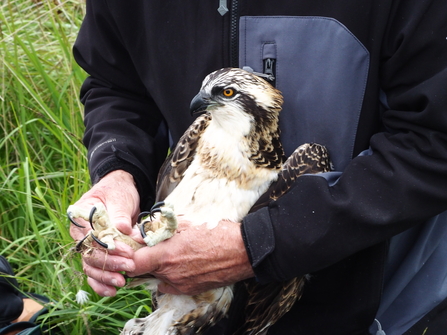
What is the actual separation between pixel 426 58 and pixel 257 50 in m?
0.71

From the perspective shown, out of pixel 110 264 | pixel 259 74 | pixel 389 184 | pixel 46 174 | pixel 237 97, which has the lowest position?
pixel 46 174

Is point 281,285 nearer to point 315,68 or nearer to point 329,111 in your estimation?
point 329,111

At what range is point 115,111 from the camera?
329cm

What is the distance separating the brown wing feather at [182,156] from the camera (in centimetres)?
301

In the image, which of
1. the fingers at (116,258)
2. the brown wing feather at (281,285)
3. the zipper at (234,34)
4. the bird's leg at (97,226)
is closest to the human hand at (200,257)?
the fingers at (116,258)

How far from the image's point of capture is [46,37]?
580 cm

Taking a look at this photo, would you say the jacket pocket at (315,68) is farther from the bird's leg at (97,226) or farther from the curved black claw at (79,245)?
the curved black claw at (79,245)

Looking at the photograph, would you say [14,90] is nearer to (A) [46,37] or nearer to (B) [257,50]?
(A) [46,37]

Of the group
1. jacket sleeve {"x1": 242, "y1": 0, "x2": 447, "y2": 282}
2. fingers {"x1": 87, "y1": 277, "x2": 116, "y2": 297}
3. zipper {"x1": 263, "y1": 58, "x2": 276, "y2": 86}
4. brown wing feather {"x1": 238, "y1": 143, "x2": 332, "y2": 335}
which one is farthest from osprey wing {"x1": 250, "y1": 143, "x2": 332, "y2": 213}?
fingers {"x1": 87, "y1": 277, "x2": 116, "y2": 297}

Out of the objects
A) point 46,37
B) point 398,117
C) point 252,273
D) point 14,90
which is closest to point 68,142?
point 14,90

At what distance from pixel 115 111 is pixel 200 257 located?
111 centimetres

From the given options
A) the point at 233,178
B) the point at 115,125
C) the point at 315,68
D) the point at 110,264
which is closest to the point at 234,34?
the point at 315,68

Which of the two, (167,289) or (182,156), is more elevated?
(182,156)

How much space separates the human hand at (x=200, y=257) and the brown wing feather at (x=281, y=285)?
0.25 meters
